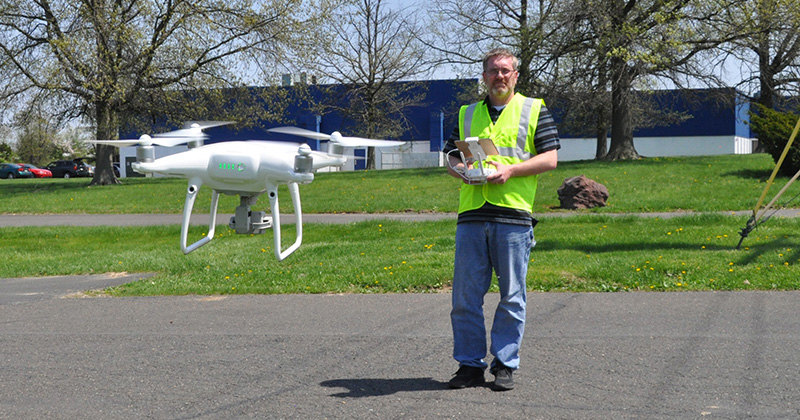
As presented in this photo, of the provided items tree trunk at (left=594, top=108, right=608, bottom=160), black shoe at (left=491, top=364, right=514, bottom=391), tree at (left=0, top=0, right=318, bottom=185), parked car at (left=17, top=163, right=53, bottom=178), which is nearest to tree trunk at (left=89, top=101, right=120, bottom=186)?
tree at (left=0, top=0, right=318, bottom=185)

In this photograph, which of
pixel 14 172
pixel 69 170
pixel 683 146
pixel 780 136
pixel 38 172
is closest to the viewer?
pixel 780 136

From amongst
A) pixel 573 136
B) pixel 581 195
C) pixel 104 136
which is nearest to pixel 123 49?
pixel 104 136

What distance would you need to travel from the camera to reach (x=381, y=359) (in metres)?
5.93

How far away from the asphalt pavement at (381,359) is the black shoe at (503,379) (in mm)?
46

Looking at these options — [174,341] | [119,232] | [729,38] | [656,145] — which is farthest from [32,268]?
[656,145]

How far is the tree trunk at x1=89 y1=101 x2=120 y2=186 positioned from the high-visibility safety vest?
2644 centimetres

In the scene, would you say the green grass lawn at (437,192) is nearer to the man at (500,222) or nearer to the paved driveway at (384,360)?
the paved driveway at (384,360)

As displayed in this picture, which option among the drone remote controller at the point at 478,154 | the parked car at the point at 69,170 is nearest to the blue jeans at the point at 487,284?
the drone remote controller at the point at 478,154

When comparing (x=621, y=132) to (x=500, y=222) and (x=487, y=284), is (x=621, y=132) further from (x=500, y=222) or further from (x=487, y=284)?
(x=500, y=222)

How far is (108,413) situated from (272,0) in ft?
89.0

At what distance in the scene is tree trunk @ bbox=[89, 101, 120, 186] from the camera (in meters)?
29.9

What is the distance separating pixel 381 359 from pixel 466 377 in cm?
99

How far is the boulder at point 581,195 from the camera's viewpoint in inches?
737

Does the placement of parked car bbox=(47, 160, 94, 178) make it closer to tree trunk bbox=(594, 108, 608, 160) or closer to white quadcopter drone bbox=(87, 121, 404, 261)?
tree trunk bbox=(594, 108, 608, 160)
